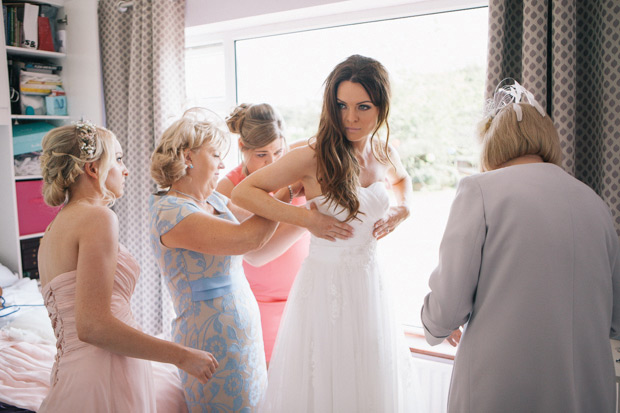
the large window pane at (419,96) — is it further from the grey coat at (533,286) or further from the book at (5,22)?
the book at (5,22)

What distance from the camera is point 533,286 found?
3.34 ft

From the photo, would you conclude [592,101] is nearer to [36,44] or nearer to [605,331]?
[605,331]

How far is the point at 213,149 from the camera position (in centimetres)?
142

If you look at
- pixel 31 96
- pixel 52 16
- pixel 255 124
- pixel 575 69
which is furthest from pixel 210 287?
pixel 52 16

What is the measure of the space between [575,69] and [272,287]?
1489mm

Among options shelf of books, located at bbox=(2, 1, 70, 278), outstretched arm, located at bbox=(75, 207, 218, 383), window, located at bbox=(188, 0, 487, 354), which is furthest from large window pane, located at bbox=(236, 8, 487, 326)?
shelf of books, located at bbox=(2, 1, 70, 278)

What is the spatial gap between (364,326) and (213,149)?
0.74 metres

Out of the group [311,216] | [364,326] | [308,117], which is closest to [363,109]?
[311,216]

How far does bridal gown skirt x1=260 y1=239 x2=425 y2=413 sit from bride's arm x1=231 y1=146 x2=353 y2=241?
0.09 m

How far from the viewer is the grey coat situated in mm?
1013

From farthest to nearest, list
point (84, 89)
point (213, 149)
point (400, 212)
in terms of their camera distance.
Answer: point (84, 89) → point (400, 212) → point (213, 149)

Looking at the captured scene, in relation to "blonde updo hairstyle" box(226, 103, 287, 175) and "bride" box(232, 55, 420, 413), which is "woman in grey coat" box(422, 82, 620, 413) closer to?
"bride" box(232, 55, 420, 413)

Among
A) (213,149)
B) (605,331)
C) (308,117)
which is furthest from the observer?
(308,117)

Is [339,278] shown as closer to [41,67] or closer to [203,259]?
[203,259]
